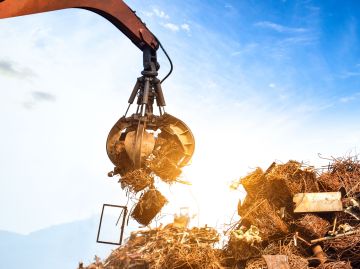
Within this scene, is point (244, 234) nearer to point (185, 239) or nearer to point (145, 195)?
point (185, 239)

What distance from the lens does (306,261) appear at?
4477 millimetres

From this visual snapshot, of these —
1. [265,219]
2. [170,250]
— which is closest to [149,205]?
[170,250]

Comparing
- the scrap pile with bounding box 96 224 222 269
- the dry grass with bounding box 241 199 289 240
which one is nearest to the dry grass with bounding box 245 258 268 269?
the dry grass with bounding box 241 199 289 240

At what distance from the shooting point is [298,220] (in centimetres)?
511

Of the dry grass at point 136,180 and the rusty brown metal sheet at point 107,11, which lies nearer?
the rusty brown metal sheet at point 107,11

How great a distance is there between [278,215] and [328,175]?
1475 millimetres

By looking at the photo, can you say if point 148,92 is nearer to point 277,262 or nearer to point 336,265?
point 277,262

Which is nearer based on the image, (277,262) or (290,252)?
(277,262)

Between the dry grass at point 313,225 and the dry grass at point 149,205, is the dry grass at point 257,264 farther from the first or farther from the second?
the dry grass at point 149,205

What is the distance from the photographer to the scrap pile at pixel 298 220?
4663 millimetres

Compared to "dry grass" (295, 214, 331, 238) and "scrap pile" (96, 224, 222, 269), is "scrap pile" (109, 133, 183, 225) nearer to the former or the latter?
"scrap pile" (96, 224, 222, 269)

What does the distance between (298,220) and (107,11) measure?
4.63 meters

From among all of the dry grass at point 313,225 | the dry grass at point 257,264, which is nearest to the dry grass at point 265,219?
the dry grass at point 313,225

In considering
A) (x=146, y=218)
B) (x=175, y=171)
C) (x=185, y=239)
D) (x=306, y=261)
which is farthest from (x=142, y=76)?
(x=306, y=261)
